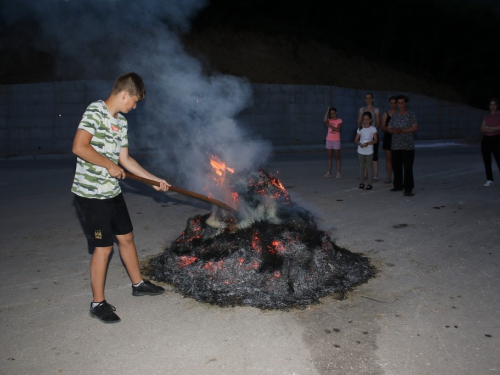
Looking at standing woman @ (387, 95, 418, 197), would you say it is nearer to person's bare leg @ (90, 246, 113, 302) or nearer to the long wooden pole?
the long wooden pole

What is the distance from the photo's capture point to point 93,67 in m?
18.5

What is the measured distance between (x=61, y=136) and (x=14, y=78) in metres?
3.54

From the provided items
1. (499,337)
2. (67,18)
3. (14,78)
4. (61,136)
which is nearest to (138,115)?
(61,136)

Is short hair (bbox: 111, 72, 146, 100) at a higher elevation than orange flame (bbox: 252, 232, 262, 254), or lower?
higher

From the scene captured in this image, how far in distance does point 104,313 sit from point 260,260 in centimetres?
154

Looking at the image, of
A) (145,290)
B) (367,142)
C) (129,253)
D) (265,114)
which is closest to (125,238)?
(129,253)

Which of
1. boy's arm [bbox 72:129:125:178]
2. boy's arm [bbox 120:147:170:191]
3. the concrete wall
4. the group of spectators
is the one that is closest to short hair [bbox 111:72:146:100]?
boy's arm [bbox 72:129:125:178]

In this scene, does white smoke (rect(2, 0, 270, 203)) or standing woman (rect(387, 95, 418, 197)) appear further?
white smoke (rect(2, 0, 270, 203))

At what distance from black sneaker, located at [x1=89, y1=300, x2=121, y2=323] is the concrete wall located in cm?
1372

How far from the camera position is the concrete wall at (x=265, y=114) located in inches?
643

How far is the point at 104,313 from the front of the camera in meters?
3.58

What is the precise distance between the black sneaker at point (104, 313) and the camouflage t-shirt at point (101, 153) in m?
0.90

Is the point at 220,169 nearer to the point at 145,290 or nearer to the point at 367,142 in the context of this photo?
the point at 145,290

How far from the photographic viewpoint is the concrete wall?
1633 centimetres
